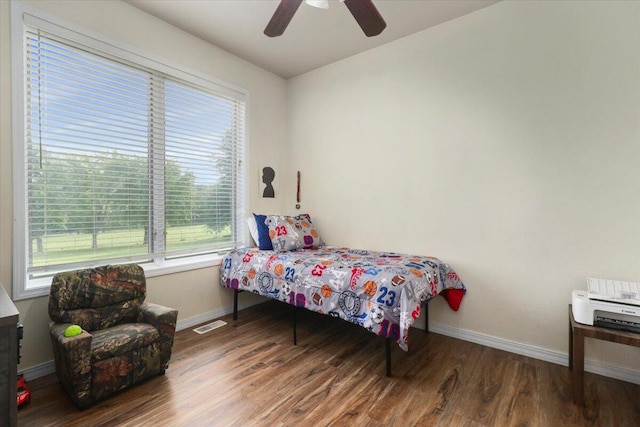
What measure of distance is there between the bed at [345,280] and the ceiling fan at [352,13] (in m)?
1.66

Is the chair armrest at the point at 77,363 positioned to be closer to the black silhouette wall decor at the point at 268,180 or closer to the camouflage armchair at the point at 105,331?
the camouflage armchair at the point at 105,331

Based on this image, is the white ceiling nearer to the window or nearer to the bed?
the window

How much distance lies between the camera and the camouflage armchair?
6.01 ft

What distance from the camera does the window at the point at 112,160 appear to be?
2.22m

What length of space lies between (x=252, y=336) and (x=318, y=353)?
69cm

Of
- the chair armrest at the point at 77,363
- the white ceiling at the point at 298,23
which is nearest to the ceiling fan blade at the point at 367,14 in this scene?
the white ceiling at the point at 298,23

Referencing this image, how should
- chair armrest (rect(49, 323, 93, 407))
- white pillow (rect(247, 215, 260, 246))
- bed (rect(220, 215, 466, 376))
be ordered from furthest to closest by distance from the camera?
1. white pillow (rect(247, 215, 260, 246))
2. bed (rect(220, 215, 466, 376))
3. chair armrest (rect(49, 323, 93, 407))

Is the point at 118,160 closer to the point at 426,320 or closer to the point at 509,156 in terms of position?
the point at 426,320

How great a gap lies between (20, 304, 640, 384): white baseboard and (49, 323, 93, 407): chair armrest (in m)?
0.54

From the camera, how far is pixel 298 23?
9.52ft

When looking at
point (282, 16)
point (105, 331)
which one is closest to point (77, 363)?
point (105, 331)

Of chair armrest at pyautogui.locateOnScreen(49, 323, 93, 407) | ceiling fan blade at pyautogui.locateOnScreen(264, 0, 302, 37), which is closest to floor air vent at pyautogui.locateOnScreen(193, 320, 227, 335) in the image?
chair armrest at pyautogui.locateOnScreen(49, 323, 93, 407)

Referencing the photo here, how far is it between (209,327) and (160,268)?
2.51ft

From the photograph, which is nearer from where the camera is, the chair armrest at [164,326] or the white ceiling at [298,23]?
the chair armrest at [164,326]
